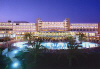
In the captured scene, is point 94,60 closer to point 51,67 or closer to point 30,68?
point 51,67

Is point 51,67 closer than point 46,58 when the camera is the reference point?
Yes

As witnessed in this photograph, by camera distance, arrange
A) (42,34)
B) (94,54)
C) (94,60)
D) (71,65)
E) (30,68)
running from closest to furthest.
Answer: (30,68) → (71,65) → (94,60) → (94,54) → (42,34)

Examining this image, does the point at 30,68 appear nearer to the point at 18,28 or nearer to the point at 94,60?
the point at 94,60

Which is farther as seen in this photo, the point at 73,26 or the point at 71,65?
the point at 73,26

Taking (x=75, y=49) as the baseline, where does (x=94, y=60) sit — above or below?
A: below

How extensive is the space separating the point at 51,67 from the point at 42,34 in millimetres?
29143

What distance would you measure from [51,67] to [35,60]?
2095 mm

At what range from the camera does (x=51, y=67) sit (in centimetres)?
1016

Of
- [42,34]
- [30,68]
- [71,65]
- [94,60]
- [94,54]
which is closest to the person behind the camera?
[30,68]

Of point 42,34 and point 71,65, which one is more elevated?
point 42,34

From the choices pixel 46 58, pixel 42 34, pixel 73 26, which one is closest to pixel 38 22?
pixel 42 34

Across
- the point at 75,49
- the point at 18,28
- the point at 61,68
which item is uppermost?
the point at 18,28

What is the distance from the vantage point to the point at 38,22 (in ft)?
151

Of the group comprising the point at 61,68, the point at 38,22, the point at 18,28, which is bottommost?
the point at 61,68
